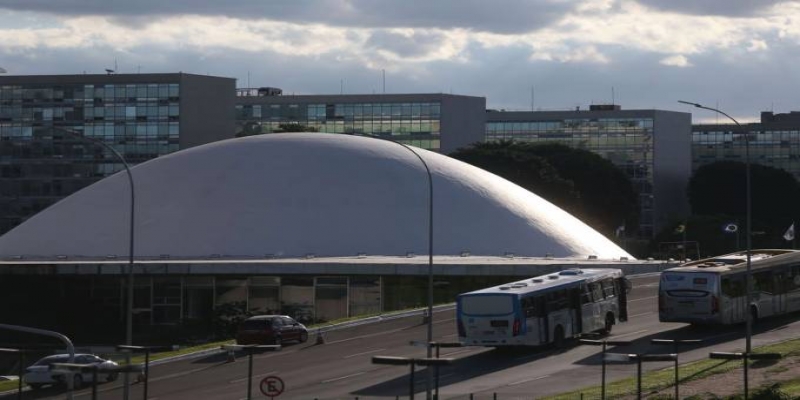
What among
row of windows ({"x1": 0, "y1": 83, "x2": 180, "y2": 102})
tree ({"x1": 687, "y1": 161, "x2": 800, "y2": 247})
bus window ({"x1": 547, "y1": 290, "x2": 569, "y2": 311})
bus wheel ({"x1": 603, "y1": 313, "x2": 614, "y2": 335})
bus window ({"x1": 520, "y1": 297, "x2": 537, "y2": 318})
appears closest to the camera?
bus window ({"x1": 520, "y1": 297, "x2": 537, "y2": 318})

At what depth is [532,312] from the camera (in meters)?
59.1

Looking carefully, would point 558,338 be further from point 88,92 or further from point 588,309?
point 88,92

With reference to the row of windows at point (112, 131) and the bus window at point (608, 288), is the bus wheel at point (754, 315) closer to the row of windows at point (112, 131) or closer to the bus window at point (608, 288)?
the bus window at point (608, 288)

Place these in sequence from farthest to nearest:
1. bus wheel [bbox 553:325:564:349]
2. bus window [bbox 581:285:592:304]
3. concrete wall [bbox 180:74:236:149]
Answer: concrete wall [bbox 180:74:236:149]
bus window [bbox 581:285:592:304]
bus wheel [bbox 553:325:564:349]

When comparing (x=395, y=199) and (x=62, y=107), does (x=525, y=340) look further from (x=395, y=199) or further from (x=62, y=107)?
(x=62, y=107)

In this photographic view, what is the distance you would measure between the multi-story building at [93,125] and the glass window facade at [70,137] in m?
0.12

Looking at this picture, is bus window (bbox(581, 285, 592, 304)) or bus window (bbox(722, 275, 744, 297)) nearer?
bus window (bbox(581, 285, 592, 304))

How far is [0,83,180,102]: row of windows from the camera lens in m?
179

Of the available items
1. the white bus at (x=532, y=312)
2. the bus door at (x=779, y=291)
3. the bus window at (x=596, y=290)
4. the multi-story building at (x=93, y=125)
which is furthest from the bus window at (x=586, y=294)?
the multi-story building at (x=93, y=125)

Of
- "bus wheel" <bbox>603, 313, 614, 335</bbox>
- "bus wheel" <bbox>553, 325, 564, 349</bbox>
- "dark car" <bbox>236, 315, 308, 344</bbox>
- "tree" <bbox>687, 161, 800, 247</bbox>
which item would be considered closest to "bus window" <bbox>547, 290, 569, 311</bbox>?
"bus wheel" <bbox>553, 325, 564, 349</bbox>

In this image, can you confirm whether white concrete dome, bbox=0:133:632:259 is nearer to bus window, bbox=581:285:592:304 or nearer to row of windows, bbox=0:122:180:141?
bus window, bbox=581:285:592:304

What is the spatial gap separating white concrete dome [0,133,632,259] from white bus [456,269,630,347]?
3322 centimetres

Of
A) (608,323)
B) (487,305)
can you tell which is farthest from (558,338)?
(608,323)

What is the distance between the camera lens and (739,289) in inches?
2618
